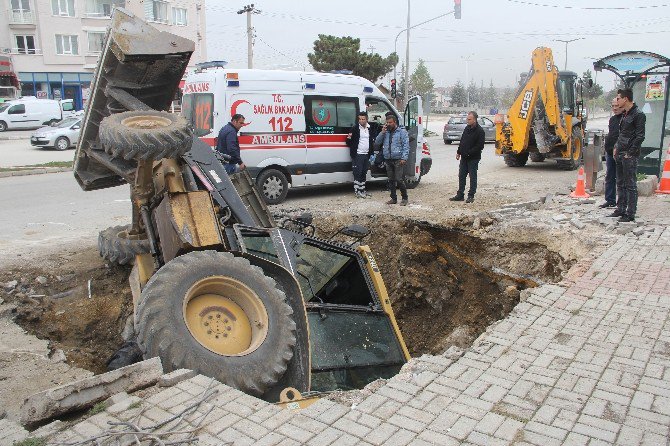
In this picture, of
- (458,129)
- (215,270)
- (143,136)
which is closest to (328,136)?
(143,136)

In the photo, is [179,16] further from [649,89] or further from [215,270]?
[215,270]

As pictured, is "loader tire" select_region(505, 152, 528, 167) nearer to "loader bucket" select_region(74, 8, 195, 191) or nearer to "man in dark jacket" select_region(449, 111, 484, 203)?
"man in dark jacket" select_region(449, 111, 484, 203)

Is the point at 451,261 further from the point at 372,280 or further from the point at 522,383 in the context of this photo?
the point at 522,383

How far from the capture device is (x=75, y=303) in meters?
6.10

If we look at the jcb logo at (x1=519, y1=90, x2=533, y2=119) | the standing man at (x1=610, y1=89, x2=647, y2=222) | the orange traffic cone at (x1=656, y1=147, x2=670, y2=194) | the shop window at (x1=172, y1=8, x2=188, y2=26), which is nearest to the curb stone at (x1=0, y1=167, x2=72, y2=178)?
the jcb logo at (x1=519, y1=90, x2=533, y2=119)

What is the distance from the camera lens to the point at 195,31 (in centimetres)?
4834

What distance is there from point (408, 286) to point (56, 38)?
44.2 metres

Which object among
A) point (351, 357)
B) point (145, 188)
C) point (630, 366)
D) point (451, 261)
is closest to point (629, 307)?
point (630, 366)

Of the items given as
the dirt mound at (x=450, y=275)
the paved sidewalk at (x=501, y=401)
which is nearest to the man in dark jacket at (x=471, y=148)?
the dirt mound at (x=450, y=275)

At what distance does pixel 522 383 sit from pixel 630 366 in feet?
2.81

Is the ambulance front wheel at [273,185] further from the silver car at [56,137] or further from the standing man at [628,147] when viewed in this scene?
the silver car at [56,137]

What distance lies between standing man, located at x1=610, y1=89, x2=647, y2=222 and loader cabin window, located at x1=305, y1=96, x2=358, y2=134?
5318 millimetres

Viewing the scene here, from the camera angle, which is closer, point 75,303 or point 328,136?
point 75,303

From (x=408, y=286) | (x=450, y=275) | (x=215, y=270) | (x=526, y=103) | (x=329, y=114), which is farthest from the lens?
(x=526, y=103)
